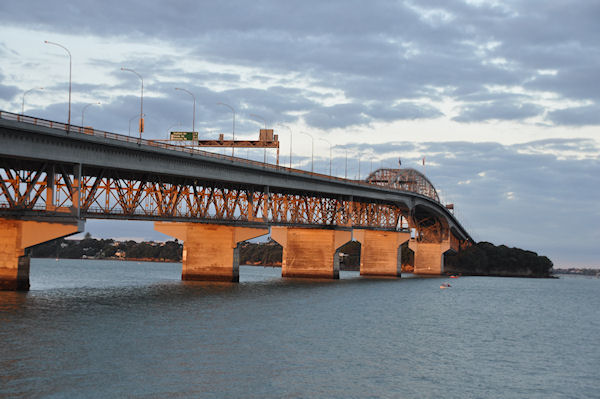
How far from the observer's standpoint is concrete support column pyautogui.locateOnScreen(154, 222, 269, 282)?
293 ft

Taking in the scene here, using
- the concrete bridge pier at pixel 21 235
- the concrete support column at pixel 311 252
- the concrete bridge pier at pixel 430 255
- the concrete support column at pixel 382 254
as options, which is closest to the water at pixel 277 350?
the concrete bridge pier at pixel 21 235

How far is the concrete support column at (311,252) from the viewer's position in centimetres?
11481

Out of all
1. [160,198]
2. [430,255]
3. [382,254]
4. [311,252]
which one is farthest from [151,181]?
[430,255]

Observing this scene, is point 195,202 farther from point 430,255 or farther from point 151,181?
point 430,255

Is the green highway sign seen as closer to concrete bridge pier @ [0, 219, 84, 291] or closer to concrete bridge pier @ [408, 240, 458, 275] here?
concrete bridge pier @ [0, 219, 84, 291]

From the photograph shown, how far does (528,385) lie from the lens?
110 feet

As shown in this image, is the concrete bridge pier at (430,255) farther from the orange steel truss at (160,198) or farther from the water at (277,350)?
the water at (277,350)

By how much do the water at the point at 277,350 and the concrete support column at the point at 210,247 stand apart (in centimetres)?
2038

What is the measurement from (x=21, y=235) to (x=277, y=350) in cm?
3215

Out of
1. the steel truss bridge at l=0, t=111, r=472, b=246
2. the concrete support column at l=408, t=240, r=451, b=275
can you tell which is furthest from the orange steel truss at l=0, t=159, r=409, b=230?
the concrete support column at l=408, t=240, r=451, b=275

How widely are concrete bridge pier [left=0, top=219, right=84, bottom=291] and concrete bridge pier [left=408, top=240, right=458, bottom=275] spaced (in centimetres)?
13132

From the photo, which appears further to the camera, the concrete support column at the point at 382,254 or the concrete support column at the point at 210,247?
A: the concrete support column at the point at 382,254

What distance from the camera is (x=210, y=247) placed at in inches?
3563

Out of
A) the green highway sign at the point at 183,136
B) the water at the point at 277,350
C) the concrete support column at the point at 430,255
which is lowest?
the water at the point at 277,350
